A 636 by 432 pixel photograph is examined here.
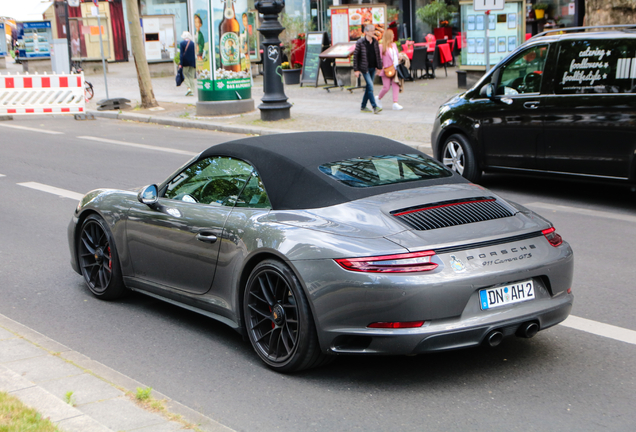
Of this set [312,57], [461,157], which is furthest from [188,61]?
[461,157]

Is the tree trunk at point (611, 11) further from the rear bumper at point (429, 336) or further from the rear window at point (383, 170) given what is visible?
the rear bumper at point (429, 336)

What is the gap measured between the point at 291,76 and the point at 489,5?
39.7ft

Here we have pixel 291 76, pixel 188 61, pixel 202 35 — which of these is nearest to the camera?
pixel 202 35

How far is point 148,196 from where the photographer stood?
546 centimetres

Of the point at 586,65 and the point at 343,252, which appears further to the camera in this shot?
the point at 586,65

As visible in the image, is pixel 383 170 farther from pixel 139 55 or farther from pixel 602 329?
pixel 139 55

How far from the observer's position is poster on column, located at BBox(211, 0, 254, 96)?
19.1m

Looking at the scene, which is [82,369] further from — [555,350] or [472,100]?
[472,100]

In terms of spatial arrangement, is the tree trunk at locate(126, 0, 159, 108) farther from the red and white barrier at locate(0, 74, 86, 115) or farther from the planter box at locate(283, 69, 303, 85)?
the planter box at locate(283, 69, 303, 85)

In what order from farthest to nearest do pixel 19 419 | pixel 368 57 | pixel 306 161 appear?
pixel 368 57 < pixel 306 161 < pixel 19 419

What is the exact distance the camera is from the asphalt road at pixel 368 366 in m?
3.91

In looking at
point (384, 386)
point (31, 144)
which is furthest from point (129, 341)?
point (31, 144)

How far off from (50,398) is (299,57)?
25886 millimetres

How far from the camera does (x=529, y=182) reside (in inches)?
423
